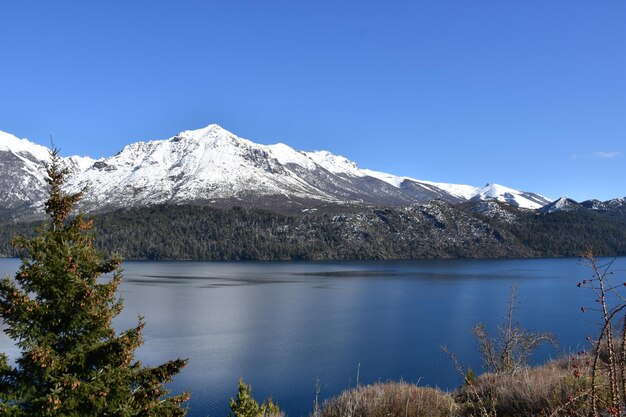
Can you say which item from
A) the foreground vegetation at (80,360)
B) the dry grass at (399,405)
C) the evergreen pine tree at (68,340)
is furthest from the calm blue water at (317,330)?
the dry grass at (399,405)

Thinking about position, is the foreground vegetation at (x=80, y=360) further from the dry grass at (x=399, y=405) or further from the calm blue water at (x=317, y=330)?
the calm blue water at (x=317, y=330)

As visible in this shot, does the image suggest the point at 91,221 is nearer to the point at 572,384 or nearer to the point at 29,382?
the point at 29,382

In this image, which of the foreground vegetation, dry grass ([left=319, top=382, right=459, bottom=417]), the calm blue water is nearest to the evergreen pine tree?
the foreground vegetation

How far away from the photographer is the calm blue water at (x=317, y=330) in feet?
139

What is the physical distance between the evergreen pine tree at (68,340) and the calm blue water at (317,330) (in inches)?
74.5

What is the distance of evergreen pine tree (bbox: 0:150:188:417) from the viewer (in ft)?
35.2

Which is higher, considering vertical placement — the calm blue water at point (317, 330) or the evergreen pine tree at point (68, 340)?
the evergreen pine tree at point (68, 340)

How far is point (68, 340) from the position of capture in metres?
11.7

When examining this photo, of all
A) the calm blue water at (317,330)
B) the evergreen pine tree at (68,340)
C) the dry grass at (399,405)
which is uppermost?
the evergreen pine tree at (68,340)

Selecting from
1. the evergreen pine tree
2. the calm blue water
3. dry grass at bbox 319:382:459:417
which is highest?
the evergreen pine tree

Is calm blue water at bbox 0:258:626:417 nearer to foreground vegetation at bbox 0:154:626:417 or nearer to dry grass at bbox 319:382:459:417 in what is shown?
foreground vegetation at bbox 0:154:626:417

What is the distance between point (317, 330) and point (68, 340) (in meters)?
55.6

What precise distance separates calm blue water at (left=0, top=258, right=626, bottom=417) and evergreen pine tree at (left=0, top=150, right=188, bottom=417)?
74.5 inches

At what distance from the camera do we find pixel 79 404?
35.6ft
